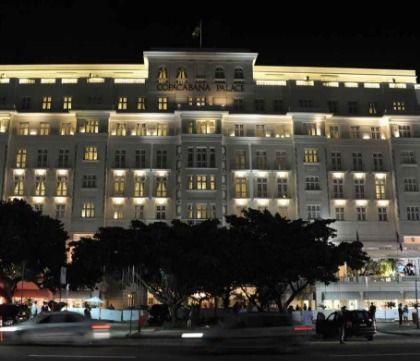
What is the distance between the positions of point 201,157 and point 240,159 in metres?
5.48

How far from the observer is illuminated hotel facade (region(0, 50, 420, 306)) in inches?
2756

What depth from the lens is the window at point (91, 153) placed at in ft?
232

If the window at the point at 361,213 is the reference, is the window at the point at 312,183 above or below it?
above

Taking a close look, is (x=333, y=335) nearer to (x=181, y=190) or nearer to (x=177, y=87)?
(x=181, y=190)

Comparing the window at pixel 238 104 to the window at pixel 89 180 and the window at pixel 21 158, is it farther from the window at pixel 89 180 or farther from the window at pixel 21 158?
the window at pixel 21 158

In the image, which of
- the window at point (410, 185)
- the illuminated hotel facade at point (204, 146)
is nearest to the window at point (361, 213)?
the illuminated hotel facade at point (204, 146)

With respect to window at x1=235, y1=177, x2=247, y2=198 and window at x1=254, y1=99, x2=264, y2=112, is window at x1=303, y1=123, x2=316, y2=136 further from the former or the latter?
window at x1=235, y1=177, x2=247, y2=198

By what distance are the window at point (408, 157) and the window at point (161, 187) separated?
3256cm

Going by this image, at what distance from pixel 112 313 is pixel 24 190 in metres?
29.1

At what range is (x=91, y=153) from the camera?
232 feet

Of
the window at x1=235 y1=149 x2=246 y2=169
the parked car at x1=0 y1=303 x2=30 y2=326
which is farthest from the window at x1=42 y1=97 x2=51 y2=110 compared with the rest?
the parked car at x1=0 y1=303 x2=30 y2=326

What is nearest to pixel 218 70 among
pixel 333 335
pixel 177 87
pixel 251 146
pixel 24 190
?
pixel 177 87

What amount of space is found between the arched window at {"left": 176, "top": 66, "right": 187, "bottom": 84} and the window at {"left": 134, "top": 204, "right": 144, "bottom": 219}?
18.5 m

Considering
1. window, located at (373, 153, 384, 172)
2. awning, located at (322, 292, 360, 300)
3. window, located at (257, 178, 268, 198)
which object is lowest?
awning, located at (322, 292, 360, 300)
